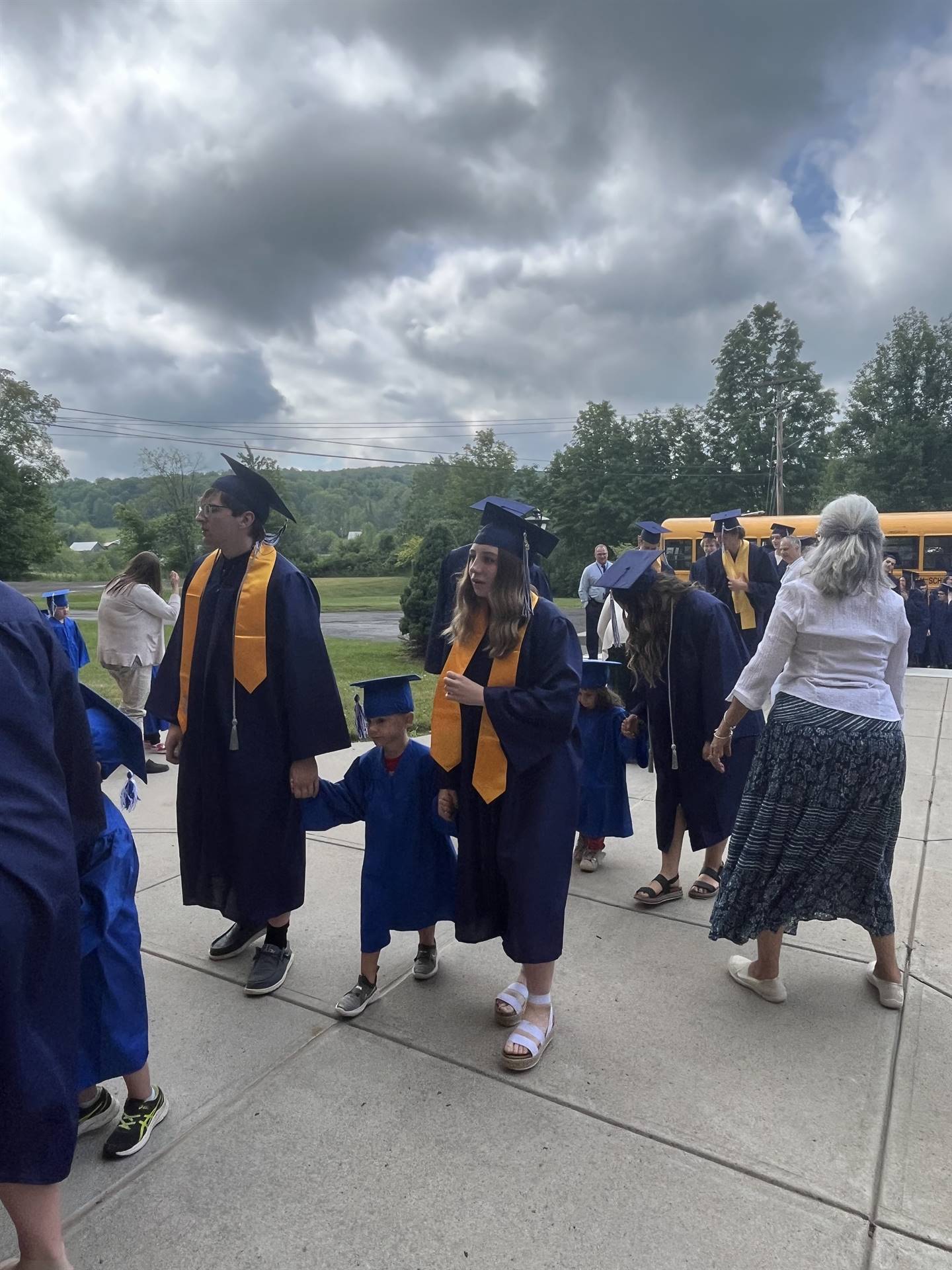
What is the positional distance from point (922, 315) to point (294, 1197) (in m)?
45.2

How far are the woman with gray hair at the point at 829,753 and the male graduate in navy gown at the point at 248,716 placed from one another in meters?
1.55

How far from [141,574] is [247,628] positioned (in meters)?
4.07

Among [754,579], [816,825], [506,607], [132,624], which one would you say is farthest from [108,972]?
[754,579]

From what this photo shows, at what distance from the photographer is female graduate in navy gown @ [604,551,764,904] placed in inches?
149

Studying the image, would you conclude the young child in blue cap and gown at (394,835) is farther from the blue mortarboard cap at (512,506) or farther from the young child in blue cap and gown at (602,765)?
the young child in blue cap and gown at (602,765)

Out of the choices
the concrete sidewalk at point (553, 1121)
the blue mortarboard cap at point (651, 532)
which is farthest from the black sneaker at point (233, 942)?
the blue mortarboard cap at point (651, 532)

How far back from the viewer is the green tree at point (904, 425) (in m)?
37.0

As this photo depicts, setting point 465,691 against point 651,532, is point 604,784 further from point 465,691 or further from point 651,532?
point 651,532

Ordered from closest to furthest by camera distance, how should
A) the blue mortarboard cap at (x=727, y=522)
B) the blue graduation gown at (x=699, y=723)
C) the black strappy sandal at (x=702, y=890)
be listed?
the blue graduation gown at (x=699, y=723), the black strappy sandal at (x=702, y=890), the blue mortarboard cap at (x=727, y=522)

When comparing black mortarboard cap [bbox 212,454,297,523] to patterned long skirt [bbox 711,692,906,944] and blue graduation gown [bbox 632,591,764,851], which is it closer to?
blue graduation gown [bbox 632,591,764,851]

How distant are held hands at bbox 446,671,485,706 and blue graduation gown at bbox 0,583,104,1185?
4.01ft

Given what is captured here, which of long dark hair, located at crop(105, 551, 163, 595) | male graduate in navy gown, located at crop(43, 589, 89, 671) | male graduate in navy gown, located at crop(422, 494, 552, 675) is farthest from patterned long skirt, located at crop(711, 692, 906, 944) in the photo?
male graduate in navy gown, located at crop(43, 589, 89, 671)

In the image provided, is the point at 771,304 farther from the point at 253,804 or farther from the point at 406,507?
the point at 253,804

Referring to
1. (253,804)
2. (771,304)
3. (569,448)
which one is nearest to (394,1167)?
(253,804)
